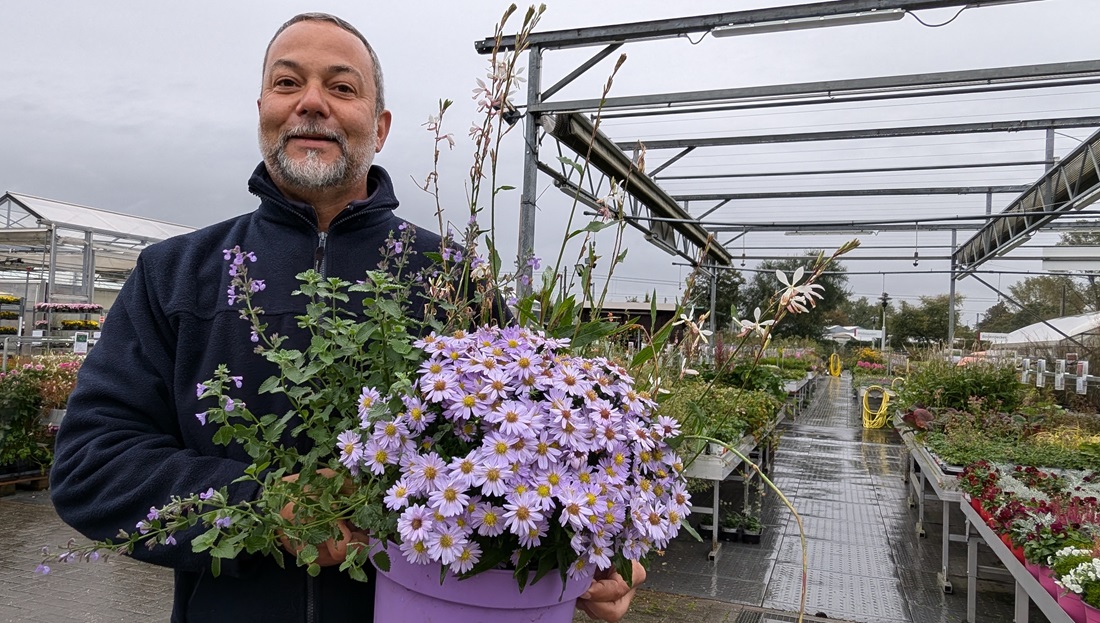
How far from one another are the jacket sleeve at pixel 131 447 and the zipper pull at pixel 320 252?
0.27 metres

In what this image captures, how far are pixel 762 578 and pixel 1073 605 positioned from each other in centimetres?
225

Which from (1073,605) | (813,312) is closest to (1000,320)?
(813,312)

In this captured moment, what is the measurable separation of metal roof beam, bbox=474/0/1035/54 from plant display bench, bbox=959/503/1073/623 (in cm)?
288

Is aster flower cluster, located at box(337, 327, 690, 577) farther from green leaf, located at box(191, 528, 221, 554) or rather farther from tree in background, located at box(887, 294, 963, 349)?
tree in background, located at box(887, 294, 963, 349)

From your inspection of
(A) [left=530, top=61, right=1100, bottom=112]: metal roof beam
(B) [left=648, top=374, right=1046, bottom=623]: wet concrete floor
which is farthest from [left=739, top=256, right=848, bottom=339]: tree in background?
(A) [left=530, top=61, right=1100, bottom=112]: metal roof beam

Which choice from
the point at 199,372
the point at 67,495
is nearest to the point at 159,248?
the point at 199,372

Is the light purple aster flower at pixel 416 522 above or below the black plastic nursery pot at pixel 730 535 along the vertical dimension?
above

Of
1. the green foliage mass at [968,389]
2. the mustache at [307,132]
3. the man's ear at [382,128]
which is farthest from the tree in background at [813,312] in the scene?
the mustache at [307,132]

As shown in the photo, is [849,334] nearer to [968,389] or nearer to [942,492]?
[968,389]

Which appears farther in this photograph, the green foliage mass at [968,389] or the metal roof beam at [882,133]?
the metal roof beam at [882,133]

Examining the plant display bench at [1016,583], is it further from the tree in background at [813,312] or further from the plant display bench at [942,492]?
the tree in background at [813,312]

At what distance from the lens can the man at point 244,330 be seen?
1.10m

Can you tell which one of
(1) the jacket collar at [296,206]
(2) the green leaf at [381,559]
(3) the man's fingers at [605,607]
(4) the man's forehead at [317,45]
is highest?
(4) the man's forehead at [317,45]

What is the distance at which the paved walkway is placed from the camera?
4105 millimetres
